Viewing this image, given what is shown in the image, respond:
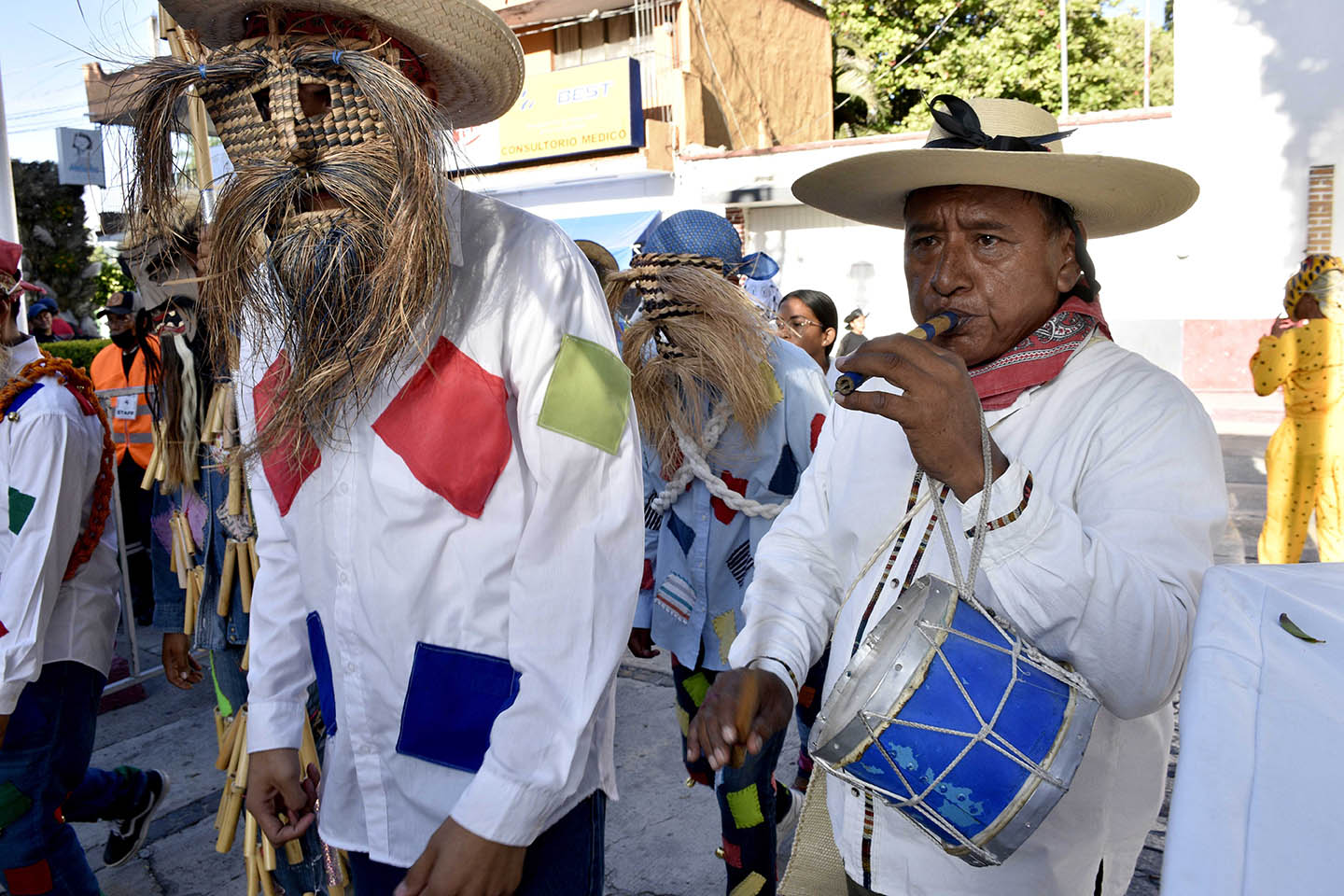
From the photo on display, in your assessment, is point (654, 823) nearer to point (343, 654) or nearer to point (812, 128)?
point (343, 654)

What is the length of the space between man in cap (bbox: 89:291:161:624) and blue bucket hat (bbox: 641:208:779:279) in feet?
11.3

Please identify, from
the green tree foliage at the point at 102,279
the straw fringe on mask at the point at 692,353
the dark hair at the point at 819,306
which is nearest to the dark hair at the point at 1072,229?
the straw fringe on mask at the point at 692,353

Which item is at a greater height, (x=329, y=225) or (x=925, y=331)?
(x=329, y=225)

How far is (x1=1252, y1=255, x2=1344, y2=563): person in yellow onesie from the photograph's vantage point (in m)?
5.68

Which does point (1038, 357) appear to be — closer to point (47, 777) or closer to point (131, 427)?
point (47, 777)

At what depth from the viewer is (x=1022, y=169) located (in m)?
1.65

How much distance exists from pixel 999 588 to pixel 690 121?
53.8 ft

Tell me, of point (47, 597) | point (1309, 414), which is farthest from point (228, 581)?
point (1309, 414)

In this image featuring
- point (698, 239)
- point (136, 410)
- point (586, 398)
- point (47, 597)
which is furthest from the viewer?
point (136, 410)

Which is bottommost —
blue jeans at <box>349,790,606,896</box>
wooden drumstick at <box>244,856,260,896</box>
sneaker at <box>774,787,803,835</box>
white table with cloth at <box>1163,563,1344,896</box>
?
Answer: sneaker at <box>774,787,803,835</box>

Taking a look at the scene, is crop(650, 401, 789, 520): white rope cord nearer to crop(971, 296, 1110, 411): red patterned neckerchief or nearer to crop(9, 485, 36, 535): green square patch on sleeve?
crop(971, 296, 1110, 411): red patterned neckerchief

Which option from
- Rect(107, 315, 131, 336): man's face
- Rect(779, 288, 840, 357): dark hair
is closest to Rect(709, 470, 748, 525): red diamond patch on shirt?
Rect(779, 288, 840, 357): dark hair

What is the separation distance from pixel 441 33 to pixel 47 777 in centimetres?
237

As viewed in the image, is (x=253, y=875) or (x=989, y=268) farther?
(x=253, y=875)
